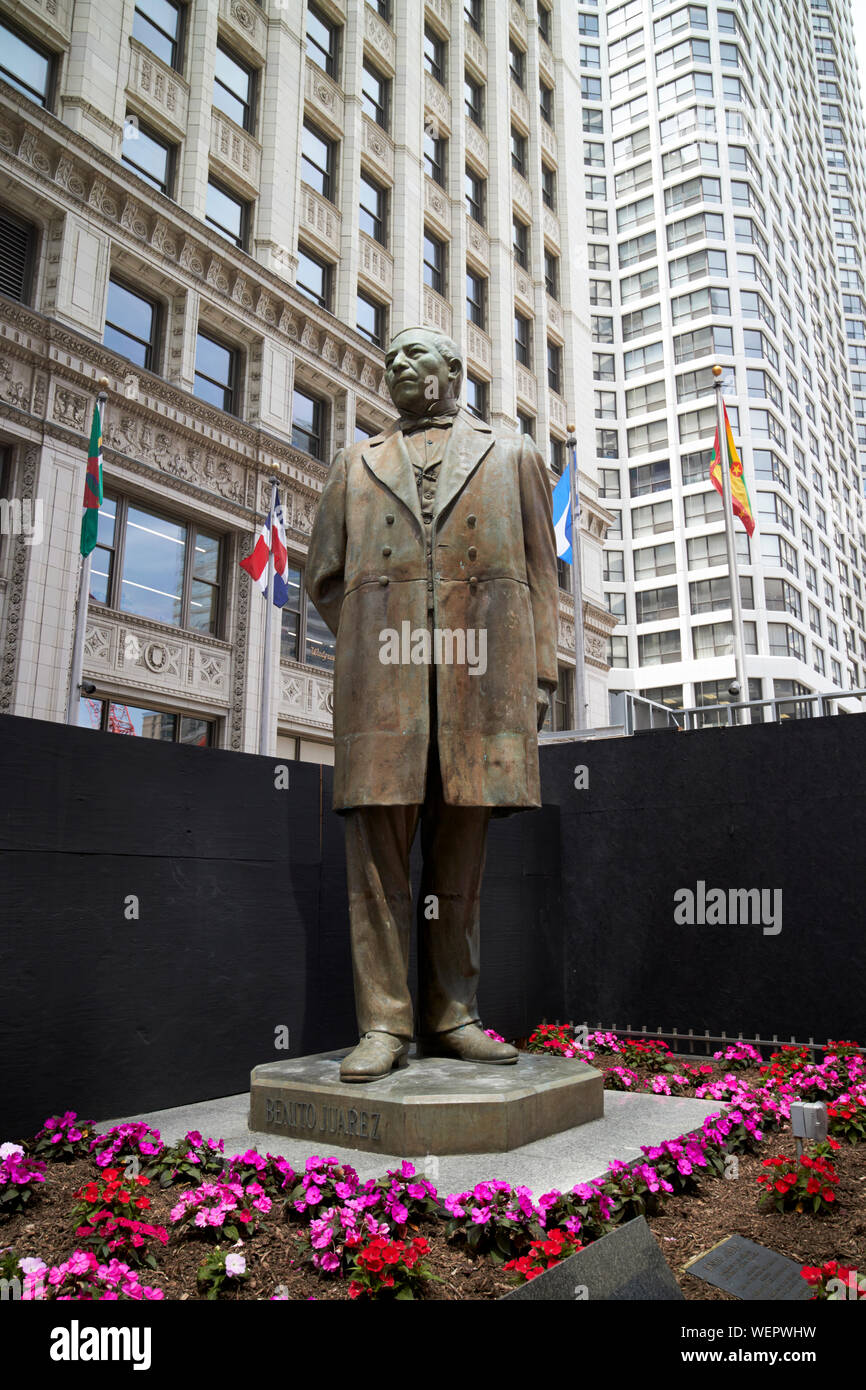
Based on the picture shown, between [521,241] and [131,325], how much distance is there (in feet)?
63.3

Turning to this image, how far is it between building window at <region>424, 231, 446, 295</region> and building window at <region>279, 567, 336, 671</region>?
11.3m

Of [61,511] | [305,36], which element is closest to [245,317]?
[61,511]

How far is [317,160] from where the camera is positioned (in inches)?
1014

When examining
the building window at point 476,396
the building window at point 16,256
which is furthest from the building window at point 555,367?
the building window at point 16,256

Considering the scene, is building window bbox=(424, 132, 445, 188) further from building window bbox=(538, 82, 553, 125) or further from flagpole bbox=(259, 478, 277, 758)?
flagpole bbox=(259, 478, 277, 758)

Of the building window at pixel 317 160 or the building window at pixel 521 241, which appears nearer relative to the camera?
the building window at pixel 317 160

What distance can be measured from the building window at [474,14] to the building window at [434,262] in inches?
332

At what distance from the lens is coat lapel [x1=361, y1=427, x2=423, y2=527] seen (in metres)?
5.73

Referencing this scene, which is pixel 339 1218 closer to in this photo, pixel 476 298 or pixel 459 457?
pixel 459 457

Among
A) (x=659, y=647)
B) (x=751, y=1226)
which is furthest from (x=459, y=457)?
(x=659, y=647)

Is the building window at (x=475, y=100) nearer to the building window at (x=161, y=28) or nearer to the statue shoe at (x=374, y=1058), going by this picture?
the building window at (x=161, y=28)

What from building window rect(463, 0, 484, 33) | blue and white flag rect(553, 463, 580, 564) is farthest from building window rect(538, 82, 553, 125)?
blue and white flag rect(553, 463, 580, 564)

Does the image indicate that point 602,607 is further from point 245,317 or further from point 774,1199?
point 774,1199

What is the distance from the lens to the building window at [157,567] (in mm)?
18812
